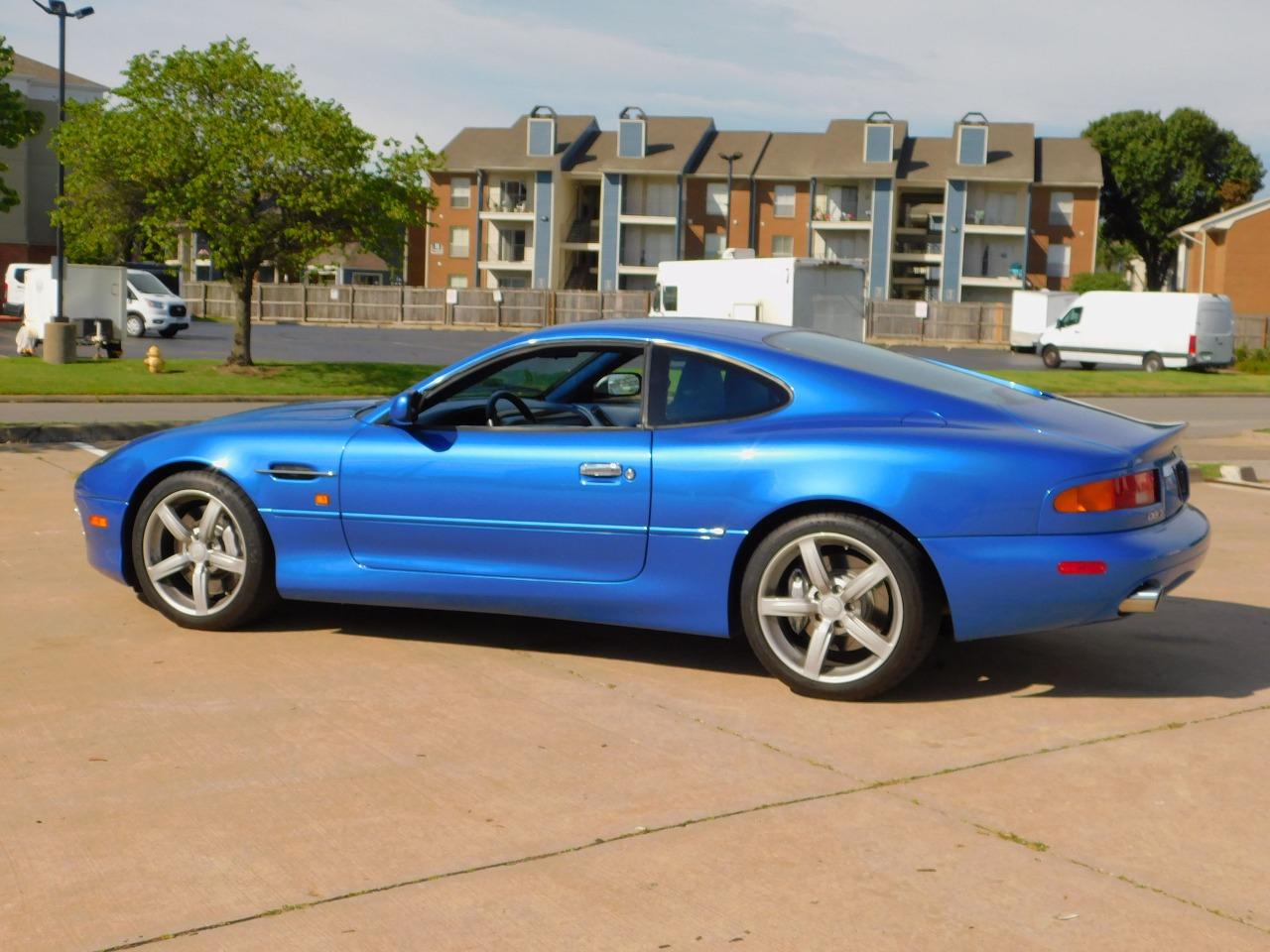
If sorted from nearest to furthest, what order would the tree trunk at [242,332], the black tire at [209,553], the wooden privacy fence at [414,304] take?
the black tire at [209,553] → the tree trunk at [242,332] → the wooden privacy fence at [414,304]

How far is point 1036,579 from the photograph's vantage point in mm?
5480

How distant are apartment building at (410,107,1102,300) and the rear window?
218 feet

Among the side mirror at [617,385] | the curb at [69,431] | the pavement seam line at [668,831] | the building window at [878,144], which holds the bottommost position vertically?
the pavement seam line at [668,831]

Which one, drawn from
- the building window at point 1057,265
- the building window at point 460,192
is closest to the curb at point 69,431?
the building window at point 1057,265

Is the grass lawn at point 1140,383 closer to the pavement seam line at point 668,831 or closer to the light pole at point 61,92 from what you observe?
the light pole at point 61,92

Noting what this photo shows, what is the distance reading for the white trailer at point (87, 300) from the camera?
2791cm

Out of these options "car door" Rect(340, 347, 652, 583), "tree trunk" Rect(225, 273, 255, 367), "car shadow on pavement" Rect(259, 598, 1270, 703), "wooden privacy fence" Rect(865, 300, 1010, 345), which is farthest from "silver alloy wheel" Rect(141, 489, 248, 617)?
"wooden privacy fence" Rect(865, 300, 1010, 345)

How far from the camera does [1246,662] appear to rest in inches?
254

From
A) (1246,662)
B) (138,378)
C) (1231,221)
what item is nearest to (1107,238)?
(1231,221)

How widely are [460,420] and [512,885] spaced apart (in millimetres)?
2929

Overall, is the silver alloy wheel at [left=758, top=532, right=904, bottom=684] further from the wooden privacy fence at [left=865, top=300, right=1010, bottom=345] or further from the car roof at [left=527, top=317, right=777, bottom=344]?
the wooden privacy fence at [left=865, top=300, right=1010, bottom=345]

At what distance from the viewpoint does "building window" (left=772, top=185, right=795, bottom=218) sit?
7750 cm

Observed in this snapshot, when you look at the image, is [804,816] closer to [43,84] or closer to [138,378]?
[138,378]

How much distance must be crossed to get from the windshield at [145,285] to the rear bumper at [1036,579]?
38.6 metres
